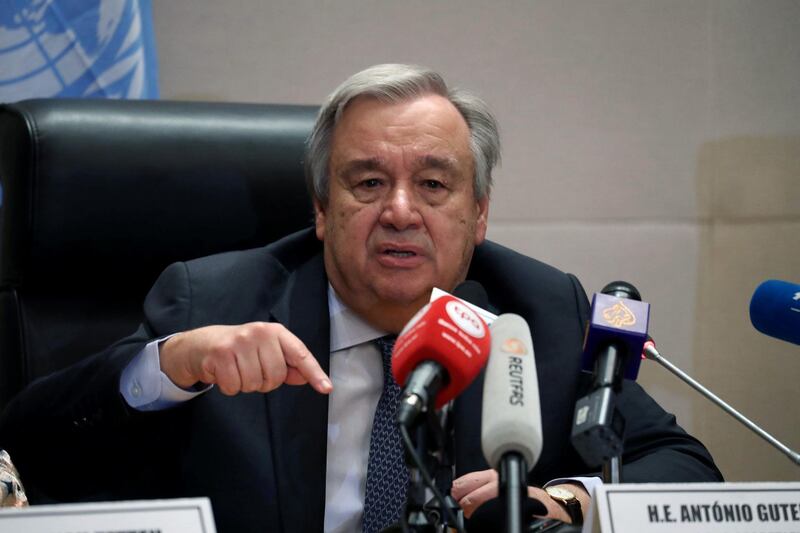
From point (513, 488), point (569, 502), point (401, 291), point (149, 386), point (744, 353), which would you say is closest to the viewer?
point (513, 488)

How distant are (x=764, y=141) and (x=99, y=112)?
196 cm

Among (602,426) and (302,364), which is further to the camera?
(302,364)

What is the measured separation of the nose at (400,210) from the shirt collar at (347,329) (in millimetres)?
205

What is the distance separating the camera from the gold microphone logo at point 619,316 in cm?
112

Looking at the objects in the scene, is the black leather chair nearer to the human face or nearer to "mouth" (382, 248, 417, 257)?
the human face

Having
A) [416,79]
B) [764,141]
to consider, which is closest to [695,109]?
[764,141]

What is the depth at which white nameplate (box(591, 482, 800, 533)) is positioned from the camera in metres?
0.98

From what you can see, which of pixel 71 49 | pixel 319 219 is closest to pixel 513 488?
pixel 319 219

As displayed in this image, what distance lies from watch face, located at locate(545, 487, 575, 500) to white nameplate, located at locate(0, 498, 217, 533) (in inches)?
26.6

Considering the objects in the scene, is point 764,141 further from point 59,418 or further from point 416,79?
point 59,418

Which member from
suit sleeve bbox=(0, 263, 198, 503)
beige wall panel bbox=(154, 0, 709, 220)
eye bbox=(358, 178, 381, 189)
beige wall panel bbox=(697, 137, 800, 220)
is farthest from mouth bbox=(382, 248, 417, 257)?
beige wall panel bbox=(697, 137, 800, 220)

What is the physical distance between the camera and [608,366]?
3.52 ft

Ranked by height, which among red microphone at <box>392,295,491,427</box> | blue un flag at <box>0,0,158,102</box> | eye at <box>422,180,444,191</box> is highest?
blue un flag at <box>0,0,158,102</box>

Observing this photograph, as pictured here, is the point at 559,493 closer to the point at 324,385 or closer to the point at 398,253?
the point at 324,385
